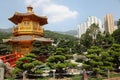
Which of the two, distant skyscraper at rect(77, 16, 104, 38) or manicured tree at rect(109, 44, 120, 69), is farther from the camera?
distant skyscraper at rect(77, 16, 104, 38)

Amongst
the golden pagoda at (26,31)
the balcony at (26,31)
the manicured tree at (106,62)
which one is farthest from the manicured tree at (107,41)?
the manicured tree at (106,62)

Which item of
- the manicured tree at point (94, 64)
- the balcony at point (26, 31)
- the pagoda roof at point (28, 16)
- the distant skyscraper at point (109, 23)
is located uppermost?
the distant skyscraper at point (109, 23)

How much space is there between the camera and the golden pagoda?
22281 millimetres

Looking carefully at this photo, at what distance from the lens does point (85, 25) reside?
88.2 meters

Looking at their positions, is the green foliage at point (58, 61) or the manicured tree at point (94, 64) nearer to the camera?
the green foliage at point (58, 61)

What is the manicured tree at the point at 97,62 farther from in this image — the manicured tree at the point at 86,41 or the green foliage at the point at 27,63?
the manicured tree at the point at 86,41

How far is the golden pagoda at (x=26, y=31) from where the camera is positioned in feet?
73.1

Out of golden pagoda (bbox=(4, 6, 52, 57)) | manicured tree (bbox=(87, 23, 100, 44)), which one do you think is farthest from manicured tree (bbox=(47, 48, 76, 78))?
manicured tree (bbox=(87, 23, 100, 44))

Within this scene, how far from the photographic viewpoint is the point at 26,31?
23.1 metres

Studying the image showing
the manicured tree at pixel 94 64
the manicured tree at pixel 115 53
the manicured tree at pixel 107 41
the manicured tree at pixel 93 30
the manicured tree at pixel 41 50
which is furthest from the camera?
the manicured tree at pixel 93 30

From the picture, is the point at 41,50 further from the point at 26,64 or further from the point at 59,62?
the point at 26,64

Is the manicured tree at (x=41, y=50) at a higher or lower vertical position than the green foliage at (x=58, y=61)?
higher

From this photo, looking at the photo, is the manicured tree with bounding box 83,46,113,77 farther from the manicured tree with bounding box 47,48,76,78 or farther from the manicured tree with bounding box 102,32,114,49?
the manicured tree with bounding box 102,32,114,49

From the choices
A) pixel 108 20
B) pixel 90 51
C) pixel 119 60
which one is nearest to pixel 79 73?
pixel 90 51
